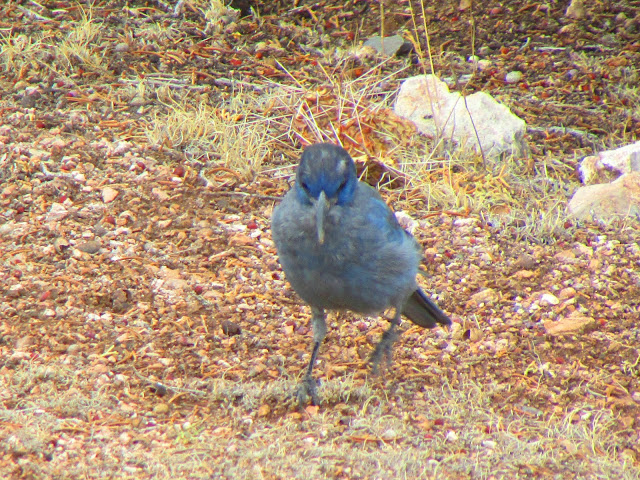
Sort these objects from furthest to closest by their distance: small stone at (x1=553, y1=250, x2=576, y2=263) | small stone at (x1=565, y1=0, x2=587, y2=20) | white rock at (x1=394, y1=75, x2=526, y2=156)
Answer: small stone at (x1=565, y1=0, x2=587, y2=20) < white rock at (x1=394, y1=75, x2=526, y2=156) < small stone at (x1=553, y1=250, x2=576, y2=263)

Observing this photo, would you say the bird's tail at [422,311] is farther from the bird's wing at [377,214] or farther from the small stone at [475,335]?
the bird's wing at [377,214]

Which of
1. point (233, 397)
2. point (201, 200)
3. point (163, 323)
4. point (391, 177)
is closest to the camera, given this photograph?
point (233, 397)

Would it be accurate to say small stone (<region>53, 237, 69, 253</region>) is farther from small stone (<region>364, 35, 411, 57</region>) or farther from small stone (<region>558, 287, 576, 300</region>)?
small stone (<region>364, 35, 411, 57</region>)

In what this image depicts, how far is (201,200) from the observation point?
5.16 m

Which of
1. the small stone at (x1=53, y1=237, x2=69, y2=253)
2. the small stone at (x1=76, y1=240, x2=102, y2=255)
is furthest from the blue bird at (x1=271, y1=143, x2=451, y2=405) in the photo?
the small stone at (x1=53, y1=237, x2=69, y2=253)

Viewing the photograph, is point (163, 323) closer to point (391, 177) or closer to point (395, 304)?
point (395, 304)

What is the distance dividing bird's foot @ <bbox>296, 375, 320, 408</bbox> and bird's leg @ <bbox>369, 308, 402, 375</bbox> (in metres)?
0.34

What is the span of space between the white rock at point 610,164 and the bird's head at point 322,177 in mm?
2534

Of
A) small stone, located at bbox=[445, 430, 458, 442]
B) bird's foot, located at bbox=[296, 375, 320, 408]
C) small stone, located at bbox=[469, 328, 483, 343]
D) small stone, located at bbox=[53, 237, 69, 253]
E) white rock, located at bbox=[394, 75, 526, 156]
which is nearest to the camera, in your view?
small stone, located at bbox=[445, 430, 458, 442]

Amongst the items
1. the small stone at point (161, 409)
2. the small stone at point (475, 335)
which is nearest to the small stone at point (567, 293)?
the small stone at point (475, 335)

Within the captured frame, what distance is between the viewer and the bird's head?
3.39 metres

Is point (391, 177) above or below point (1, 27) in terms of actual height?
below

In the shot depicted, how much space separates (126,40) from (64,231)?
2.29m

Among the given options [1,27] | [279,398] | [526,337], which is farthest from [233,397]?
[1,27]
